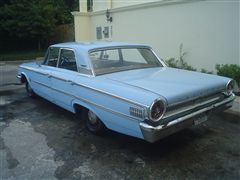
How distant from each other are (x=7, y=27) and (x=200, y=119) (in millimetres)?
18373

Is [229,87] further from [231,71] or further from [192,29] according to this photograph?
[192,29]

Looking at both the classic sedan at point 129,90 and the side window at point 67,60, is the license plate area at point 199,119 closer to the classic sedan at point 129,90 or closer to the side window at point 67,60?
the classic sedan at point 129,90

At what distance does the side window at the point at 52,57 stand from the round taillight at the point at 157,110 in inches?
114

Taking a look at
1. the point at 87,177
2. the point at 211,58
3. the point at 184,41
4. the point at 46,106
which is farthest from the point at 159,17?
the point at 87,177

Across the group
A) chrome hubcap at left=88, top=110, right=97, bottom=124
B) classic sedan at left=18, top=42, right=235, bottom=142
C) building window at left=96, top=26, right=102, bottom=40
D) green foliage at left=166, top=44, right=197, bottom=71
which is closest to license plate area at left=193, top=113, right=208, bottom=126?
classic sedan at left=18, top=42, right=235, bottom=142

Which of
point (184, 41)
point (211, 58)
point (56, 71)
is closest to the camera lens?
point (56, 71)

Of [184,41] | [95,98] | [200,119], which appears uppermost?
[184,41]

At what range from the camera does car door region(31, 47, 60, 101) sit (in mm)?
5723

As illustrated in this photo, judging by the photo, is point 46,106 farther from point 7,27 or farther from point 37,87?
point 7,27

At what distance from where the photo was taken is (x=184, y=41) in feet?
30.3

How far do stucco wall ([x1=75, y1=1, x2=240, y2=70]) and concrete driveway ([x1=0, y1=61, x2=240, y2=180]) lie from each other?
3039 millimetres

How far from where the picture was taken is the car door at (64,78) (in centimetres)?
494

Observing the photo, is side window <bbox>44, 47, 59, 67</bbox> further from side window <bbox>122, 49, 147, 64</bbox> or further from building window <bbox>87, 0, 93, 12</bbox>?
building window <bbox>87, 0, 93, 12</bbox>

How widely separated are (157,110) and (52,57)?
3163 mm
